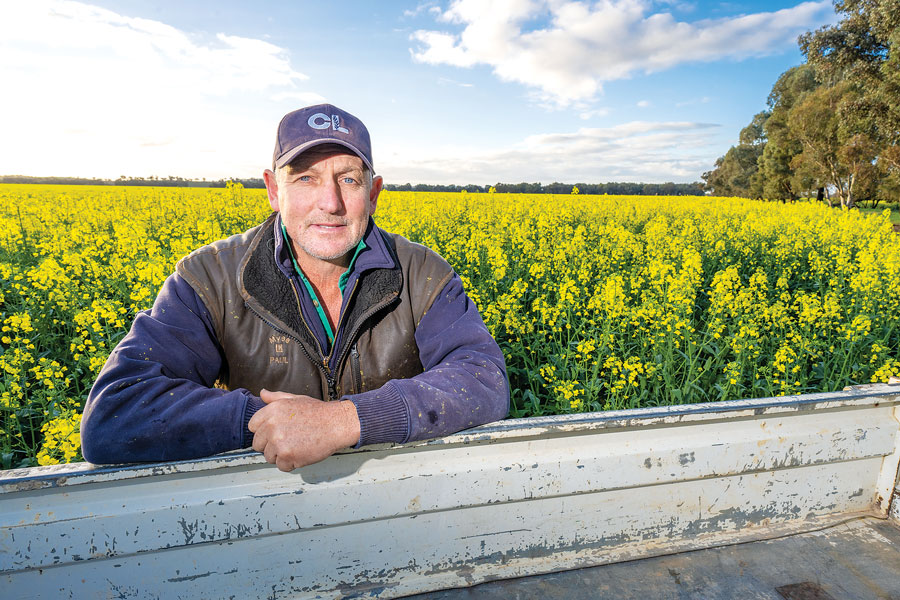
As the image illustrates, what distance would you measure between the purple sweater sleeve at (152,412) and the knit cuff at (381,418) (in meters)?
0.33

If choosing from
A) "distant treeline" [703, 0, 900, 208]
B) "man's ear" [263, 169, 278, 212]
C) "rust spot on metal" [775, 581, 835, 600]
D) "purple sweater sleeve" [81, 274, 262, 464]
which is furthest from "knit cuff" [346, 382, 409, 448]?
"distant treeline" [703, 0, 900, 208]

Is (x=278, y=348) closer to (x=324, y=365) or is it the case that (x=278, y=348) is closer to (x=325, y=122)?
(x=324, y=365)

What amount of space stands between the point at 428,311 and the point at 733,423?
1.11m

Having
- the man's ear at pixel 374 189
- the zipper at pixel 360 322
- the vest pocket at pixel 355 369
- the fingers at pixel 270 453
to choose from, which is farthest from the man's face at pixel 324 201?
the fingers at pixel 270 453

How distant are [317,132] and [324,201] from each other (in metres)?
0.24

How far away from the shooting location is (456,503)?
1.55 meters

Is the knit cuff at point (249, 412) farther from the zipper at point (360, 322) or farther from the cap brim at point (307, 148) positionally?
the cap brim at point (307, 148)

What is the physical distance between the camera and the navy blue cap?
5.94 ft

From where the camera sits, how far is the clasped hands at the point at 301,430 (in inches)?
53.4

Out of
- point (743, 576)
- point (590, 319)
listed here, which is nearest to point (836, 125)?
point (590, 319)

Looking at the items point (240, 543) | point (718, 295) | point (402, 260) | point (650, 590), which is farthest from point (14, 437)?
point (718, 295)

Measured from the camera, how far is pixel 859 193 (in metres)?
37.4

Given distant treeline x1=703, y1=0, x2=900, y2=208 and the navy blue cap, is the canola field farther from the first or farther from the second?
distant treeline x1=703, y1=0, x2=900, y2=208

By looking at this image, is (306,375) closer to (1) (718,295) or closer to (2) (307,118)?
(2) (307,118)
